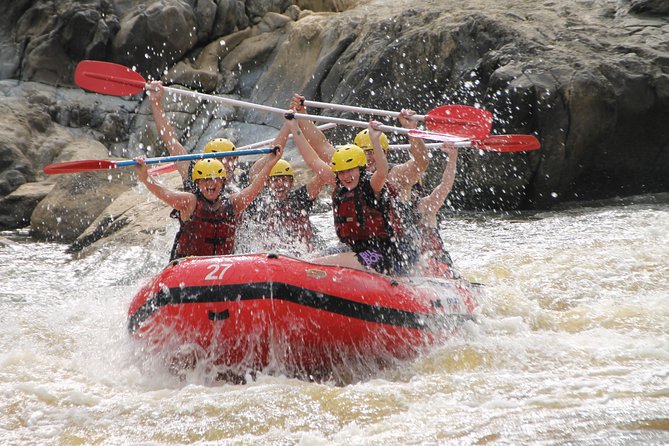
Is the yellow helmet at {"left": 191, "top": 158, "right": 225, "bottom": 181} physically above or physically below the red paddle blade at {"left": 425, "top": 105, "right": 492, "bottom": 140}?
below

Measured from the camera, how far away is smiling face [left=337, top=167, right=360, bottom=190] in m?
5.17

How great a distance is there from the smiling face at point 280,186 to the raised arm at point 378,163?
1.48 meters

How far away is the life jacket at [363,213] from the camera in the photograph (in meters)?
5.18

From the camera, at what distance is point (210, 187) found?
209 inches

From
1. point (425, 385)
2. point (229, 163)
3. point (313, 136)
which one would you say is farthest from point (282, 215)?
point (425, 385)

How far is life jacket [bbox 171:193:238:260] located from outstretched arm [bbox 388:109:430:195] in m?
1.29

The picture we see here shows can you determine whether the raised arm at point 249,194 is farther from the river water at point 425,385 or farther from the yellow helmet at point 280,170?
the river water at point 425,385

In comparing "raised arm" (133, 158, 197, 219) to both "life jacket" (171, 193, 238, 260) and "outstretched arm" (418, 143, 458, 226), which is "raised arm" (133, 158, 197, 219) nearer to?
"life jacket" (171, 193, 238, 260)

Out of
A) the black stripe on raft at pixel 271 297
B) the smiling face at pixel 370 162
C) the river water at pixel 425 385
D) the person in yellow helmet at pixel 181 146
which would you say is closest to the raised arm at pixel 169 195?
the person in yellow helmet at pixel 181 146

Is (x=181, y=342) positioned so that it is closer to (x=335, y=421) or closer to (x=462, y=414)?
(x=335, y=421)

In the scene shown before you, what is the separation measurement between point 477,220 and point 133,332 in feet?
19.9

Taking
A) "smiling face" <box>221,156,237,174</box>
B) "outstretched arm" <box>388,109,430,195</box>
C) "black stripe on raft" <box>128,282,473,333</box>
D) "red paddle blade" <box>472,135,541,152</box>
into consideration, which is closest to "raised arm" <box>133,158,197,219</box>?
"black stripe on raft" <box>128,282,473,333</box>

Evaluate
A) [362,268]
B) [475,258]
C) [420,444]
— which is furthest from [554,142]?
[420,444]

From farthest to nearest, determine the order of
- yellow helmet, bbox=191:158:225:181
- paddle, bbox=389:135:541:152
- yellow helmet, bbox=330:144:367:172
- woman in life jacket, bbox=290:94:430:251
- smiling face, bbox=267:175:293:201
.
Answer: smiling face, bbox=267:175:293:201 < paddle, bbox=389:135:541:152 < woman in life jacket, bbox=290:94:430:251 < yellow helmet, bbox=191:158:225:181 < yellow helmet, bbox=330:144:367:172
